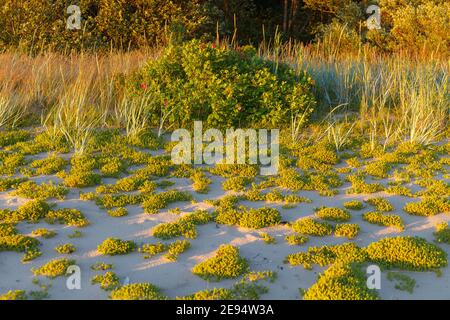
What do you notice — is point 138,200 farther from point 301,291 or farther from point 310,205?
point 301,291

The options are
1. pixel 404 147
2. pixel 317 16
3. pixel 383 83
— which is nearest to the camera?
pixel 404 147

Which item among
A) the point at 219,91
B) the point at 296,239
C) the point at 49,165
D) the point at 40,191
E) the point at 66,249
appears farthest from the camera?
the point at 219,91

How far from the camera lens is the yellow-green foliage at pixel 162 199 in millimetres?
6864

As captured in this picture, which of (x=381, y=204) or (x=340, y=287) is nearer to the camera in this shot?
(x=340, y=287)

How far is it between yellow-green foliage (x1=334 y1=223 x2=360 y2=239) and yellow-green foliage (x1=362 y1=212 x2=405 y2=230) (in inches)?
13.8

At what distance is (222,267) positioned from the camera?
5410mm

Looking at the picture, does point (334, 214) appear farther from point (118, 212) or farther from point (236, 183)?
point (118, 212)

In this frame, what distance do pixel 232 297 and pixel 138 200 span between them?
100 inches

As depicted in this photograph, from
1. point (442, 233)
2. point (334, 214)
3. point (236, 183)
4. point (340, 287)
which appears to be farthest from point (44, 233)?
point (442, 233)

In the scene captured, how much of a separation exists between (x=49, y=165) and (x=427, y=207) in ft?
17.2

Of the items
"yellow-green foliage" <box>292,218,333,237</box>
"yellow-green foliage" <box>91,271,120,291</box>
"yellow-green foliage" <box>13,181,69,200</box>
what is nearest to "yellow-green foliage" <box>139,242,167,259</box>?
"yellow-green foliage" <box>91,271,120,291</box>

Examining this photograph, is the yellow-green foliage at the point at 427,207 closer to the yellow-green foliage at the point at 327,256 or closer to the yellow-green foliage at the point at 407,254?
the yellow-green foliage at the point at 407,254

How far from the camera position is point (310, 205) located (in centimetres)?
705

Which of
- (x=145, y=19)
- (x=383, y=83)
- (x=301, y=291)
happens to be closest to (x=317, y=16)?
(x=145, y=19)
